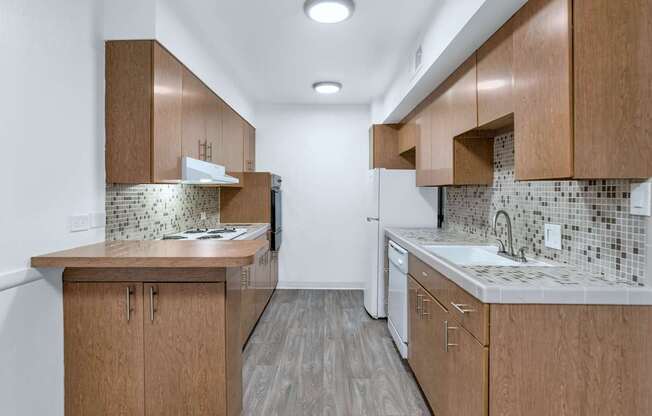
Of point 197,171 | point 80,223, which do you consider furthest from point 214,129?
point 80,223

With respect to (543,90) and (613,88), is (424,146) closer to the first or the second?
(543,90)

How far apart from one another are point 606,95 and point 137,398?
237cm

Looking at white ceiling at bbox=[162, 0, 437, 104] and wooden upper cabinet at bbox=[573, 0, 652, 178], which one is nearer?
wooden upper cabinet at bbox=[573, 0, 652, 178]

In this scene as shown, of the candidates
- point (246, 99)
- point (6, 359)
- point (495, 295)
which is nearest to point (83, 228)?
point (6, 359)

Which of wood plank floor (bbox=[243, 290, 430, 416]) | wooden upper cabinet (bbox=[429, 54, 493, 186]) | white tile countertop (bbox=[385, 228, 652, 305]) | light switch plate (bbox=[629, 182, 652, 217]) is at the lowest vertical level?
wood plank floor (bbox=[243, 290, 430, 416])

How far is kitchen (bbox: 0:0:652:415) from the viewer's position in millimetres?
1406

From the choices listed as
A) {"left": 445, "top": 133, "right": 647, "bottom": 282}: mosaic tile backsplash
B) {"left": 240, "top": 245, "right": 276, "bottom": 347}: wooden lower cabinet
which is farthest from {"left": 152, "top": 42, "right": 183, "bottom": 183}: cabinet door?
{"left": 445, "top": 133, "right": 647, "bottom": 282}: mosaic tile backsplash

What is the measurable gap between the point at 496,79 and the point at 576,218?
0.81 meters

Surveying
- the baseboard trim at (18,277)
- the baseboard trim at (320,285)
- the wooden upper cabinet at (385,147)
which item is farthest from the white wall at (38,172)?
the baseboard trim at (320,285)

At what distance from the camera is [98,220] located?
2.14 metres

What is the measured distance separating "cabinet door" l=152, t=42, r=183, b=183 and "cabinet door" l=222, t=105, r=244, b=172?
107 centimetres

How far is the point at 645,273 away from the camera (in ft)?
4.68

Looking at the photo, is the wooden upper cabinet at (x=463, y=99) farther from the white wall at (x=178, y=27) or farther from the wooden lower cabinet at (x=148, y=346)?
the wooden lower cabinet at (x=148, y=346)

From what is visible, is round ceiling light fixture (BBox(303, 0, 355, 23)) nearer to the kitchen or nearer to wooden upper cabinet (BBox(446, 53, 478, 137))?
the kitchen
